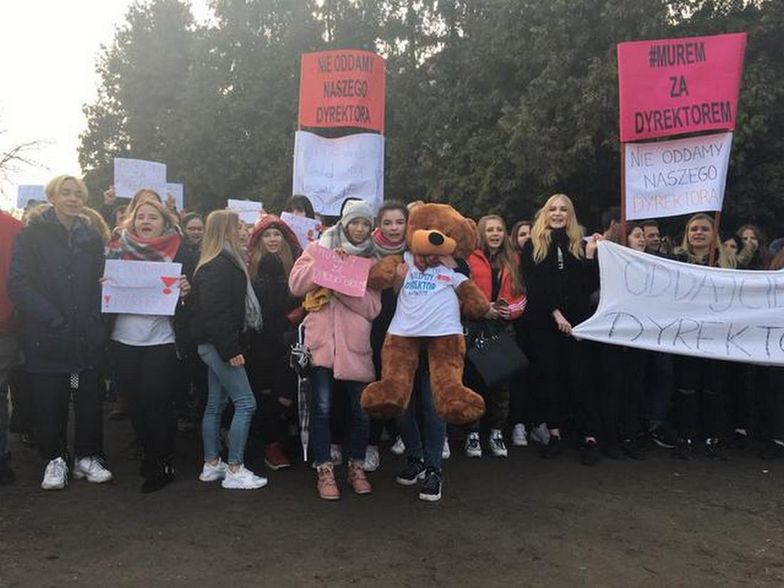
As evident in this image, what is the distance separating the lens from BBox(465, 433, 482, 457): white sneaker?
19.1 feet

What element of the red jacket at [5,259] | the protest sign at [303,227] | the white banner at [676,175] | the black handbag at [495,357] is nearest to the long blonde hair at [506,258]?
the black handbag at [495,357]

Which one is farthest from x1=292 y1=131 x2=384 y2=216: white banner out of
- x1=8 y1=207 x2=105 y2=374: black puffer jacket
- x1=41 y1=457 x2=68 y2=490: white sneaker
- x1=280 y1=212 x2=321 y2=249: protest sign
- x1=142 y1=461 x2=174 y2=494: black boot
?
x1=41 y1=457 x2=68 y2=490: white sneaker

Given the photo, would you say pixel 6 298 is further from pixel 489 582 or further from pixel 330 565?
pixel 489 582

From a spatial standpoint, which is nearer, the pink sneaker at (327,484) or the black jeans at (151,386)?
the pink sneaker at (327,484)

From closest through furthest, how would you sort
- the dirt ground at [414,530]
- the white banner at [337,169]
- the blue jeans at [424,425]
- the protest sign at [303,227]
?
1. the dirt ground at [414,530]
2. the blue jeans at [424,425]
3. the protest sign at [303,227]
4. the white banner at [337,169]

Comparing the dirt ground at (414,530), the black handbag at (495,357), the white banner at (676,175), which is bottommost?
the dirt ground at (414,530)

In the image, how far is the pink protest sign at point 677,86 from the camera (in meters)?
6.25

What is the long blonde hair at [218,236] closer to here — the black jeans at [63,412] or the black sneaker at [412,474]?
the black jeans at [63,412]

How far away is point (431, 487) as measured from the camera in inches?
186

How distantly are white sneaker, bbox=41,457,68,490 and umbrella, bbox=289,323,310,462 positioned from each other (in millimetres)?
1616

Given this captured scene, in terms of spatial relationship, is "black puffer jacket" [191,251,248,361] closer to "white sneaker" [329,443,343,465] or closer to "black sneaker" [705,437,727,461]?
"white sneaker" [329,443,343,465]

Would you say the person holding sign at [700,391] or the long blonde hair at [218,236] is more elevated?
the long blonde hair at [218,236]

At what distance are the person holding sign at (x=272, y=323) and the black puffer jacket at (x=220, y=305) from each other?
1.62 feet

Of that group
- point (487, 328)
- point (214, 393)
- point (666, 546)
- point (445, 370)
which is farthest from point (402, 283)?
point (666, 546)
